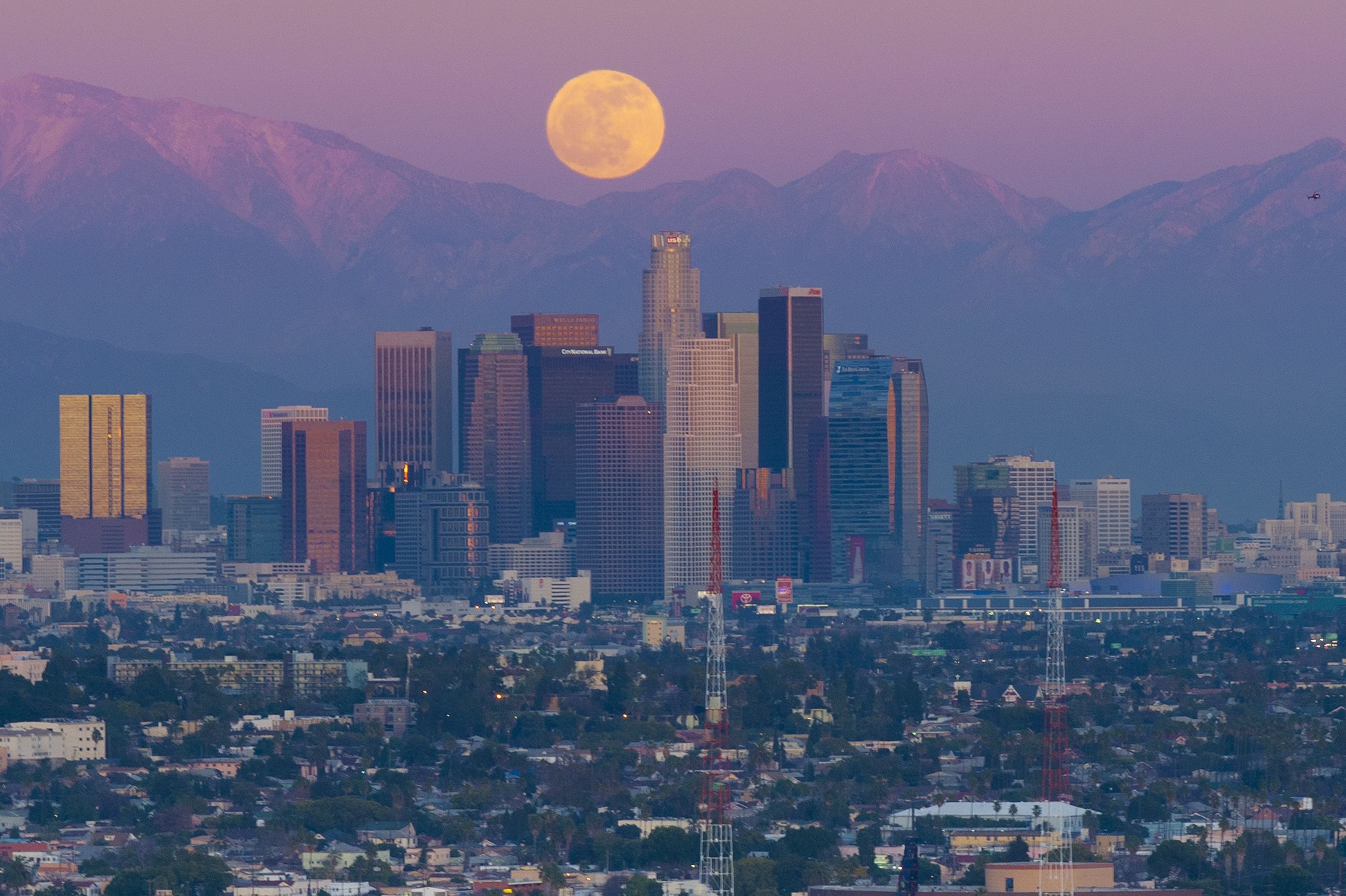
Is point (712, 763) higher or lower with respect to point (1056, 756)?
higher

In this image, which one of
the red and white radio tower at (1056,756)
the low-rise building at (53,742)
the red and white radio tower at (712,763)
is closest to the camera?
the red and white radio tower at (712,763)

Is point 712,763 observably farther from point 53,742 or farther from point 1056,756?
point 53,742

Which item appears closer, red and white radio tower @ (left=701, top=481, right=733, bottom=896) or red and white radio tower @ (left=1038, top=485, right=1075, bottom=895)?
red and white radio tower @ (left=701, top=481, right=733, bottom=896)

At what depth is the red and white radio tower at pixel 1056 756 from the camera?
95.2 m

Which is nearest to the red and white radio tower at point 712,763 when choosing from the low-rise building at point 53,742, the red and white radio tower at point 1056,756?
the red and white radio tower at point 1056,756

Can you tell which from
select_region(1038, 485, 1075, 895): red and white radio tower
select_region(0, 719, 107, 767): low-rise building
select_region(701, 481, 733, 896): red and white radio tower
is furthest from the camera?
select_region(0, 719, 107, 767): low-rise building

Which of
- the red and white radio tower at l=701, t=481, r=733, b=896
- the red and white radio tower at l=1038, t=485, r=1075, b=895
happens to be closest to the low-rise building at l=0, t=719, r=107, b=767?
the red and white radio tower at l=1038, t=485, r=1075, b=895

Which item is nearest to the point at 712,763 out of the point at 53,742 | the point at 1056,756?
the point at 1056,756

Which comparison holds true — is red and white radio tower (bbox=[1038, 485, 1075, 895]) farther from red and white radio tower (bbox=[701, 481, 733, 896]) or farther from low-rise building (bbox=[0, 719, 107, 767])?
low-rise building (bbox=[0, 719, 107, 767])

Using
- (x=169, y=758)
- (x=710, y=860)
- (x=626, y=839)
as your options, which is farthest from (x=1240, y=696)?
(x=710, y=860)

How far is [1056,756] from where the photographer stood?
423ft

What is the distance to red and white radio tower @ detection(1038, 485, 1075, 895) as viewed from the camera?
95.2m

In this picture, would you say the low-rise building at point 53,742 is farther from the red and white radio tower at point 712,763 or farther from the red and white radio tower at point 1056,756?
the red and white radio tower at point 712,763

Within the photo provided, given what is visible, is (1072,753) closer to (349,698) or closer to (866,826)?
(866,826)
